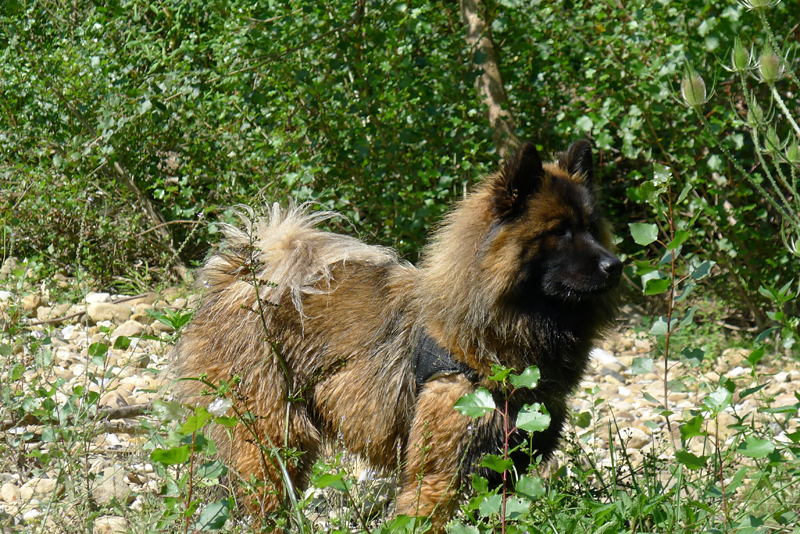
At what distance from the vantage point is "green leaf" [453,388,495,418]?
230 cm

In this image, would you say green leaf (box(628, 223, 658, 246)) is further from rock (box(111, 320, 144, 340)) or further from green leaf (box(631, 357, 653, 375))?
rock (box(111, 320, 144, 340))

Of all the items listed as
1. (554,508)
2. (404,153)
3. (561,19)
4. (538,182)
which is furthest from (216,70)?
(554,508)

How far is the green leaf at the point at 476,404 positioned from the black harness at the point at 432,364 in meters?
0.82

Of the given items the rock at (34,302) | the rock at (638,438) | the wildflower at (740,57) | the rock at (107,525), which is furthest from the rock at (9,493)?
the wildflower at (740,57)

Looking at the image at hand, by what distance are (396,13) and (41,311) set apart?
3895 millimetres

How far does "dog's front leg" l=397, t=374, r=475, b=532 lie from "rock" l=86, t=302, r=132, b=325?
148 inches

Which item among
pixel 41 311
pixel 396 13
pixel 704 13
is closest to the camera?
pixel 704 13

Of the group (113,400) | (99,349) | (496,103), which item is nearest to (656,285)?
(99,349)

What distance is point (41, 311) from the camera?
6.27 meters

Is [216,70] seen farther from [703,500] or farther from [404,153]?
[703,500]

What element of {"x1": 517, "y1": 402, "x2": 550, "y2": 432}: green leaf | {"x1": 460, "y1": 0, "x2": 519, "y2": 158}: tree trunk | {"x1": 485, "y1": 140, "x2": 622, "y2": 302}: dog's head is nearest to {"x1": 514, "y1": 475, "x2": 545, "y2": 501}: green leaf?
{"x1": 517, "y1": 402, "x2": 550, "y2": 432}: green leaf

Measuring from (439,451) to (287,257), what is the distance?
123 cm

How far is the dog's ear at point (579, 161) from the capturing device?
353 cm

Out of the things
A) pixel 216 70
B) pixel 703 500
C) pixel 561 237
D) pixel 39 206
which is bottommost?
pixel 703 500
